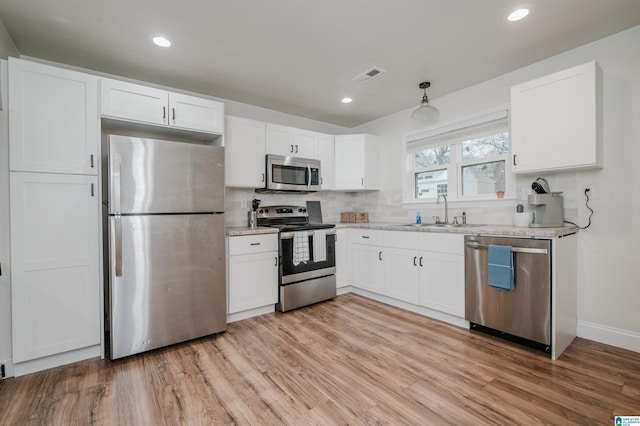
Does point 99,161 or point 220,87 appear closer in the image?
point 99,161

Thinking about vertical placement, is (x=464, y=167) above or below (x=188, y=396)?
above

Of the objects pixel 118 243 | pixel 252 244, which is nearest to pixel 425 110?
pixel 252 244

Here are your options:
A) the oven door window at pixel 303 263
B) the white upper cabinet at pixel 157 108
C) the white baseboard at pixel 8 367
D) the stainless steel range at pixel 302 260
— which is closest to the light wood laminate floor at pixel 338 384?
the white baseboard at pixel 8 367

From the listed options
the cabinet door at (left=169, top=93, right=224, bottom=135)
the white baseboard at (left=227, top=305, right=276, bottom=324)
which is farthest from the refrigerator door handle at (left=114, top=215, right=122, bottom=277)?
the white baseboard at (left=227, top=305, right=276, bottom=324)

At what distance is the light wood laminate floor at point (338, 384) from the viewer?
1.62m

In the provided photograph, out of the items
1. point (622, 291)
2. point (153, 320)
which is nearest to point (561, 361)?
point (622, 291)

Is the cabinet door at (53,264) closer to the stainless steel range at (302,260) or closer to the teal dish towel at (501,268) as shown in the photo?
the stainless steel range at (302,260)

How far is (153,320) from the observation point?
239cm

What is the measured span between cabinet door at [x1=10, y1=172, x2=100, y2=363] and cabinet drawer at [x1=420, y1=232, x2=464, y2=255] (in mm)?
2961

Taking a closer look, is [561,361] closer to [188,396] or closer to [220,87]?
[188,396]

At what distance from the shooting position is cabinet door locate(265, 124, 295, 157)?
3.58 meters

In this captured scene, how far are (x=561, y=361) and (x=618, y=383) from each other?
1.03 ft

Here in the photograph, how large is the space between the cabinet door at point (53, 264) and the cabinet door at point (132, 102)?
604 millimetres

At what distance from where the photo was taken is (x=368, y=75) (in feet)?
9.78
